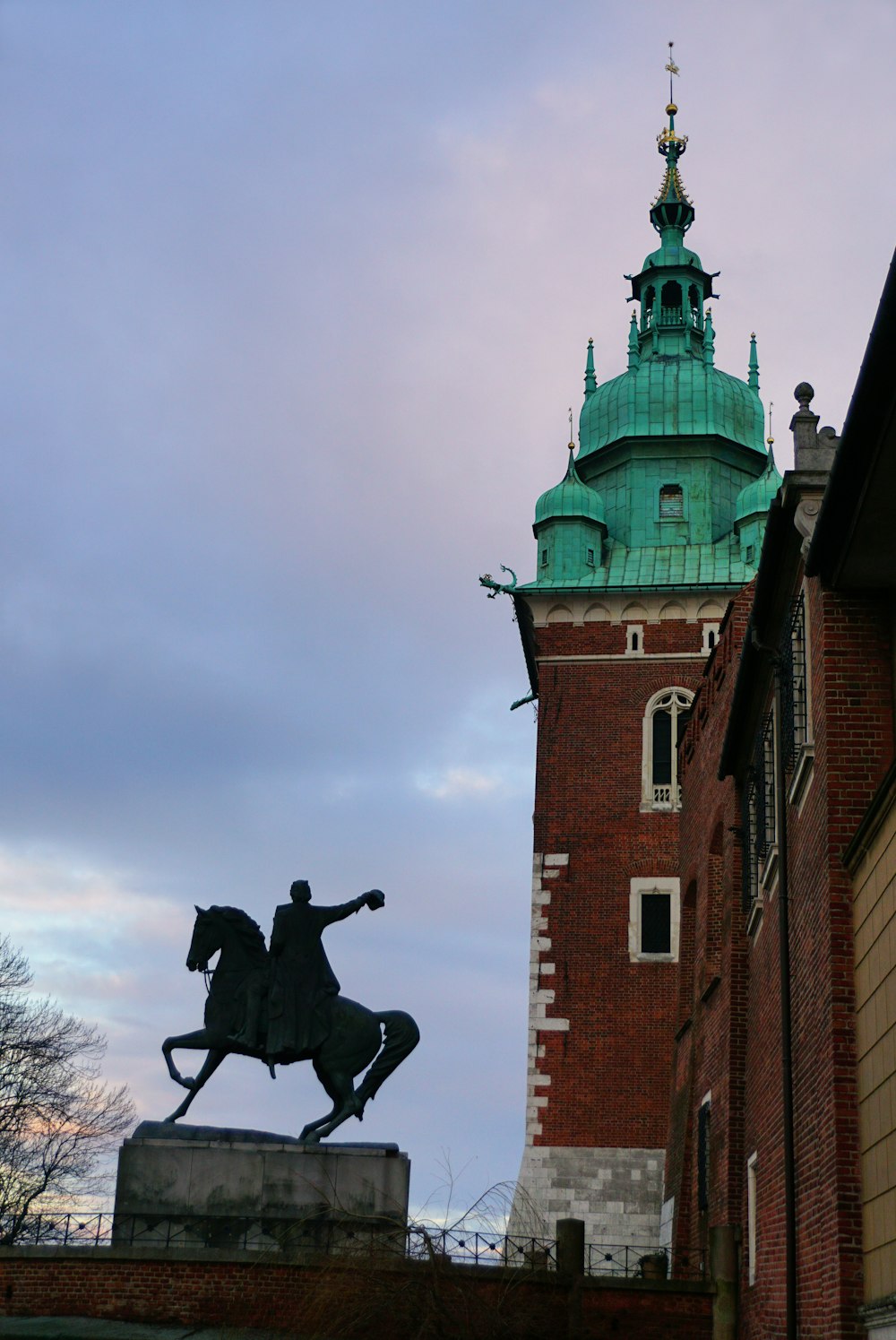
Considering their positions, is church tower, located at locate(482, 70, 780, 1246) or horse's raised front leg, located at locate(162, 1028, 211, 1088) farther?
church tower, located at locate(482, 70, 780, 1246)

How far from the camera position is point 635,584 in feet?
147

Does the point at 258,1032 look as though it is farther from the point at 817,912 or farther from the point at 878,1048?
the point at 878,1048

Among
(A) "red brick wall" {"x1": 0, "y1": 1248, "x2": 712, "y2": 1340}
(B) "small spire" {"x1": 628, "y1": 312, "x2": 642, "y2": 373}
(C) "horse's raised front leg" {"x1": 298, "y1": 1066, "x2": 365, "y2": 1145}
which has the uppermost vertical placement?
(B) "small spire" {"x1": 628, "y1": 312, "x2": 642, "y2": 373}

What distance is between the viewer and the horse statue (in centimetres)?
2203

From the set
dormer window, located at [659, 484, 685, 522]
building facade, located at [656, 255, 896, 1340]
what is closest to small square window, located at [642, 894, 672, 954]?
dormer window, located at [659, 484, 685, 522]

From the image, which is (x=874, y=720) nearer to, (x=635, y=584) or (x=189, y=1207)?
(x=189, y=1207)

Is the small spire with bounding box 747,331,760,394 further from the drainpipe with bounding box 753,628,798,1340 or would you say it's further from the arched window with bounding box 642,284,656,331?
the drainpipe with bounding box 753,628,798,1340

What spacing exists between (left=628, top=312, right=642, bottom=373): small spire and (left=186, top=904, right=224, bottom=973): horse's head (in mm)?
31365

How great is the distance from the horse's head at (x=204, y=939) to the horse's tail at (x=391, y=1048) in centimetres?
224

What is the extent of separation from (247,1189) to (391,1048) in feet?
8.32

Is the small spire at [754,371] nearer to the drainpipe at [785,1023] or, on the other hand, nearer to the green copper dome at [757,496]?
the green copper dome at [757,496]

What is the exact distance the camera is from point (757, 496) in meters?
46.1

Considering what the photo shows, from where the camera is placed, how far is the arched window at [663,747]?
42.6m

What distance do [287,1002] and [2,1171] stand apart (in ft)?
73.7
